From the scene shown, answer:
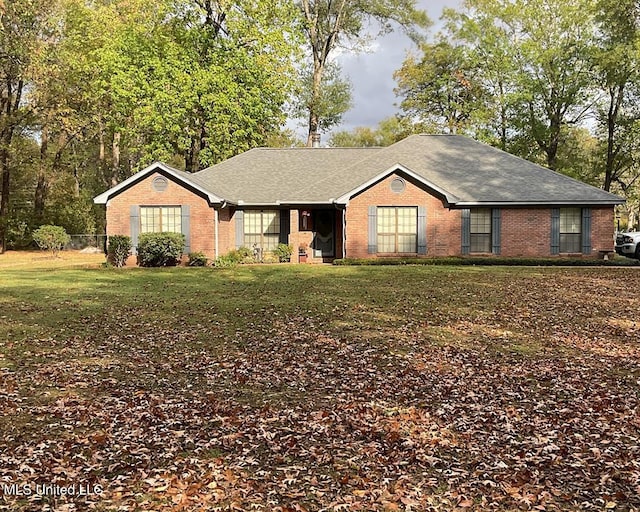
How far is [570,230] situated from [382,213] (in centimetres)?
827

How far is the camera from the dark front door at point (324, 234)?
2567 cm

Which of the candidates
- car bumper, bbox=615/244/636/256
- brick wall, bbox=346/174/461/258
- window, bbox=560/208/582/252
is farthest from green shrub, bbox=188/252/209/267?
car bumper, bbox=615/244/636/256

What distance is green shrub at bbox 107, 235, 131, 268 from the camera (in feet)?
74.4

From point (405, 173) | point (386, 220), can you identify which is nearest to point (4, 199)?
point (386, 220)

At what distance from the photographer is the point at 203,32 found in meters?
34.1

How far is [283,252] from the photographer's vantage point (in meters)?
24.7

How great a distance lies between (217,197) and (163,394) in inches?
680

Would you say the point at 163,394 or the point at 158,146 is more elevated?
the point at 158,146

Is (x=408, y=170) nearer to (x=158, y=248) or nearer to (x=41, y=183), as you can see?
(x=158, y=248)

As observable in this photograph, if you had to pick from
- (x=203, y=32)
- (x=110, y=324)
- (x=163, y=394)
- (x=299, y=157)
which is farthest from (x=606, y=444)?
(x=203, y=32)

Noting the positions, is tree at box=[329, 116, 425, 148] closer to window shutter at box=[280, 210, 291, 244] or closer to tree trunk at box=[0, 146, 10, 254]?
window shutter at box=[280, 210, 291, 244]

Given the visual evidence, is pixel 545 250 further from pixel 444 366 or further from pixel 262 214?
pixel 444 366

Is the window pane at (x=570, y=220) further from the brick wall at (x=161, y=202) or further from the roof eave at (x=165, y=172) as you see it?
the brick wall at (x=161, y=202)

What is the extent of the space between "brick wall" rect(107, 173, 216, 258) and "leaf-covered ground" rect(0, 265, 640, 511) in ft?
35.5
